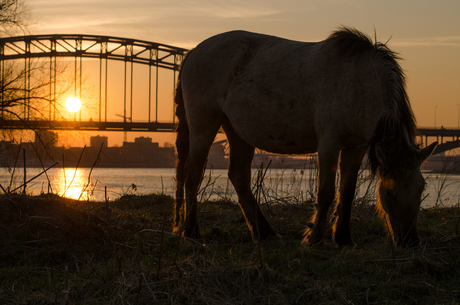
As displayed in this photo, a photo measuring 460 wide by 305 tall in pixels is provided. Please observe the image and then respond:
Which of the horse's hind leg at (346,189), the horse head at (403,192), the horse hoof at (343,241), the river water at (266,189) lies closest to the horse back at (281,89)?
the horse's hind leg at (346,189)

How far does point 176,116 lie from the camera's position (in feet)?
14.7

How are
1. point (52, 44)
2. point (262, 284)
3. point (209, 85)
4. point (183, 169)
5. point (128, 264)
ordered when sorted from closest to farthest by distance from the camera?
point (262, 284)
point (128, 264)
point (209, 85)
point (183, 169)
point (52, 44)

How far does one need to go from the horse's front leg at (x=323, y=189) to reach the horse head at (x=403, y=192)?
1.22 feet

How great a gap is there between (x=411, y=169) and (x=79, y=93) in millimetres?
15650

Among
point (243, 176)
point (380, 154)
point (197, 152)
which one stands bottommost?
point (243, 176)

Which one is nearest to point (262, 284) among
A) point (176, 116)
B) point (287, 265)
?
point (287, 265)

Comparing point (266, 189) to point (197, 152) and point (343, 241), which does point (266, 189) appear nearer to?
point (197, 152)

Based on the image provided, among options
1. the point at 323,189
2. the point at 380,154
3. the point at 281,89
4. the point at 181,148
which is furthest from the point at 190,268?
the point at 181,148

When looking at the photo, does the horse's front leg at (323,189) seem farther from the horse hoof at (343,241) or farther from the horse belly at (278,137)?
the horse belly at (278,137)

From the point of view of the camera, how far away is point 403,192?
266 centimetres

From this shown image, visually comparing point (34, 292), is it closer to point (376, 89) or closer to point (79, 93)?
point (376, 89)

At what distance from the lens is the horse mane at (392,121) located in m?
2.63

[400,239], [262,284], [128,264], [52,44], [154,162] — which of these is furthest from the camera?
[154,162]

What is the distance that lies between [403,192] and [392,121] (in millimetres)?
476
